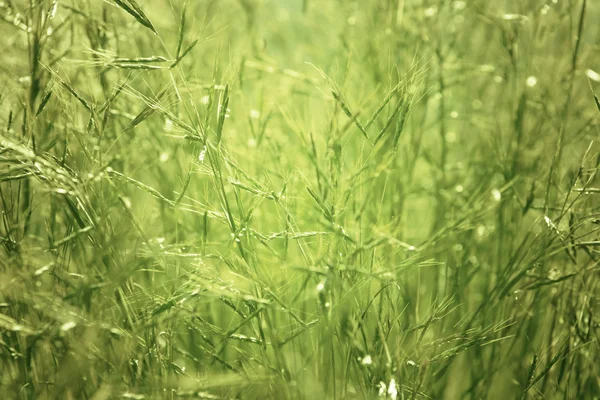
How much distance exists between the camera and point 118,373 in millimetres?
492

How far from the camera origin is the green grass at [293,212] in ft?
1.73

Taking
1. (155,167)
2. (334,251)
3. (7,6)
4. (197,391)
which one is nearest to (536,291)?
(334,251)

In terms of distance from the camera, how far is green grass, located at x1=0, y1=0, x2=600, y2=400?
527mm

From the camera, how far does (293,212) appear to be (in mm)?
702

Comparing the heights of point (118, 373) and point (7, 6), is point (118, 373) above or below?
below

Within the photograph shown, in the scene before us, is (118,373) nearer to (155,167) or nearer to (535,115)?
(155,167)

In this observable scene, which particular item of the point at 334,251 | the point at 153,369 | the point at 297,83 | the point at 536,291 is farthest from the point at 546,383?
the point at 297,83

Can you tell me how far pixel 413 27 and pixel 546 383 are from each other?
0.53 m

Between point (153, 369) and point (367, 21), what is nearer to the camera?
point (153, 369)

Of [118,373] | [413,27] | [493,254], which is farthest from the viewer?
[413,27]

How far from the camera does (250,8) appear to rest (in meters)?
0.89

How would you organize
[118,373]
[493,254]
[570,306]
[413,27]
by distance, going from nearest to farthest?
[118,373]
[570,306]
[493,254]
[413,27]

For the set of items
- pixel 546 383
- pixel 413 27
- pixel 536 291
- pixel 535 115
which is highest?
pixel 413 27

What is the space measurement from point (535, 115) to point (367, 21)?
0.95 ft
